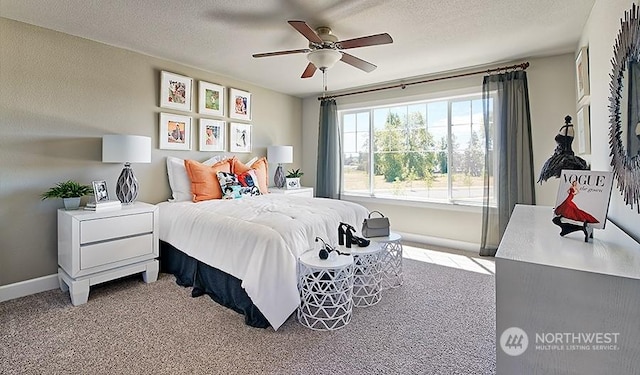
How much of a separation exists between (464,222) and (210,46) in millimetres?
3830

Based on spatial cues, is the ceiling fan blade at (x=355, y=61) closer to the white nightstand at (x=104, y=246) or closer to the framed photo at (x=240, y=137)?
the framed photo at (x=240, y=137)

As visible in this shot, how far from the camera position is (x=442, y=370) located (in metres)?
1.73

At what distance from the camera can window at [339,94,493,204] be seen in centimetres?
416

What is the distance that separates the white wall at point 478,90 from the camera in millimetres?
3475

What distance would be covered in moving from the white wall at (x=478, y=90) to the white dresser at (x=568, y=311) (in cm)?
310

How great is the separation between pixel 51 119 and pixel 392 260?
351 cm

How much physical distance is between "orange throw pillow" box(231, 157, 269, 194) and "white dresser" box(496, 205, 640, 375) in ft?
11.7

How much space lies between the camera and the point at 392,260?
9.64 ft

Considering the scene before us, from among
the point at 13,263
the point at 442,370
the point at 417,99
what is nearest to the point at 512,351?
the point at 442,370

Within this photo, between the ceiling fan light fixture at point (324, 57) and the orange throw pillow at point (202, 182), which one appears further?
the orange throw pillow at point (202, 182)

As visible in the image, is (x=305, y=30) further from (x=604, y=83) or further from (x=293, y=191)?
(x=293, y=191)

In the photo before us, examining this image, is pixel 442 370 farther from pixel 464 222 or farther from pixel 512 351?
pixel 464 222

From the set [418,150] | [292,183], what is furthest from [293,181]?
[418,150]

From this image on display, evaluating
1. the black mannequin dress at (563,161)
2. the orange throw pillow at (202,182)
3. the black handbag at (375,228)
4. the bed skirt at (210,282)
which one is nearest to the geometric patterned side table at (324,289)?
the bed skirt at (210,282)
